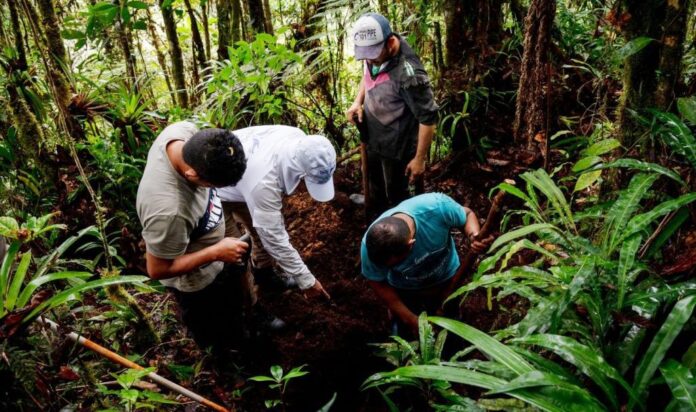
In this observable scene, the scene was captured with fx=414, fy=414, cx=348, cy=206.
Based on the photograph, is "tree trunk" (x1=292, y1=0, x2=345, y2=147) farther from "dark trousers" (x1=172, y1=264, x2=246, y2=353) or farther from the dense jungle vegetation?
"dark trousers" (x1=172, y1=264, x2=246, y2=353)

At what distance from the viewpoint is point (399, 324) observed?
Answer: 2.86 m

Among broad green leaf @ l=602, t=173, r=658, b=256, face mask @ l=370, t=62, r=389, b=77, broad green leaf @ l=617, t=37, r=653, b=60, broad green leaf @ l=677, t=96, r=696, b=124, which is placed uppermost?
broad green leaf @ l=617, t=37, r=653, b=60

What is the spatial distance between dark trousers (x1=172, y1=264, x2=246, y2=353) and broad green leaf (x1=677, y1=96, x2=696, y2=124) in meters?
2.36

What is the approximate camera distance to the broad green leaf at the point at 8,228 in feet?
5.15

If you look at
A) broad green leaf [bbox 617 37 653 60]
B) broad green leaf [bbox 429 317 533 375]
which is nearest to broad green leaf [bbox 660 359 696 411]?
broad green leaf [bbox 429 317 533 375]

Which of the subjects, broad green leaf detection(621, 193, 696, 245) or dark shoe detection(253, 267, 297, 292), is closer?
broad green leaf detection(621, 193, 696, 245)

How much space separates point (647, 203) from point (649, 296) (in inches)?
26.2

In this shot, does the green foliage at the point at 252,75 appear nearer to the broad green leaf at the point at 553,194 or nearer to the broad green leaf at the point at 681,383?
the broad green leaf at the point at 553,194

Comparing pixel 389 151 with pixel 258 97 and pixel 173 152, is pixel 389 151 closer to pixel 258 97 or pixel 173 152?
pixel 258 97

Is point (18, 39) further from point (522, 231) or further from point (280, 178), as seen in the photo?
point (522, 231)

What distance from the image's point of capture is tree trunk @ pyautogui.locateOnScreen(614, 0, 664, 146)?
1734 mm

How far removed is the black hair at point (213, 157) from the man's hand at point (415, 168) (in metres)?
1.63

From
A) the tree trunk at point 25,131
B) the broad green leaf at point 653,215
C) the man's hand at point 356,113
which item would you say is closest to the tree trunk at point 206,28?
the tree trunk at point 25,131

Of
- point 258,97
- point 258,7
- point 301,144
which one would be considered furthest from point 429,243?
point 258,7
